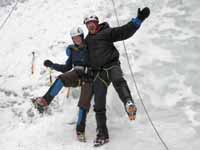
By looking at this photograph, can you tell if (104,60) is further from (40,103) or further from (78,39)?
(40,103)

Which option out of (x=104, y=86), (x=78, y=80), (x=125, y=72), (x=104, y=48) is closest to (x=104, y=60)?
(x=104, y=48)

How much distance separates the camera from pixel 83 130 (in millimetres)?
7043

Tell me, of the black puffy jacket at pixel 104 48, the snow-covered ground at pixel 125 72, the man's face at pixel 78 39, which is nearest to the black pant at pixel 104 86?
the black puffy jacket at pixel 104 48

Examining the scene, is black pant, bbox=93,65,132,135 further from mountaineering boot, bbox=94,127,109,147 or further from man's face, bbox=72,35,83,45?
man's face, bbox=72,35,83,45

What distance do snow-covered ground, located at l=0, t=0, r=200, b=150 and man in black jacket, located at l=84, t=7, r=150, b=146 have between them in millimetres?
443

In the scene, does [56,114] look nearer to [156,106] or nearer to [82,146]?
[82,146]

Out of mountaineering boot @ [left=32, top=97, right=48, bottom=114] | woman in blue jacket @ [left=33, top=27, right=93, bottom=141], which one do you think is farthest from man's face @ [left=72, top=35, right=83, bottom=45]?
mountaineering boot @ [left=32, top=97, right=48, bottom=114]

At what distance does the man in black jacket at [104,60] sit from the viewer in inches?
270

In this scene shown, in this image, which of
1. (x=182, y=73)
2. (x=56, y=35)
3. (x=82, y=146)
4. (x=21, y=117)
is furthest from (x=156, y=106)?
(x=56, y=35)

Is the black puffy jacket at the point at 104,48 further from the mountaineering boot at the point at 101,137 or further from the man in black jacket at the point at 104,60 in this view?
the mountaineering boot at the point at 101,137

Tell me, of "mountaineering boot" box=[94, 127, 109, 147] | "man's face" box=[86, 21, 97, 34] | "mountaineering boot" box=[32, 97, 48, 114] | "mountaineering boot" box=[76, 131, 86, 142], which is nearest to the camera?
"mountaineering boot" box=[94, 127, 109, 147]

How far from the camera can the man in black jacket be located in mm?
6863

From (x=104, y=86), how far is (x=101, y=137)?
83cm

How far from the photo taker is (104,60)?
714 centimetres
